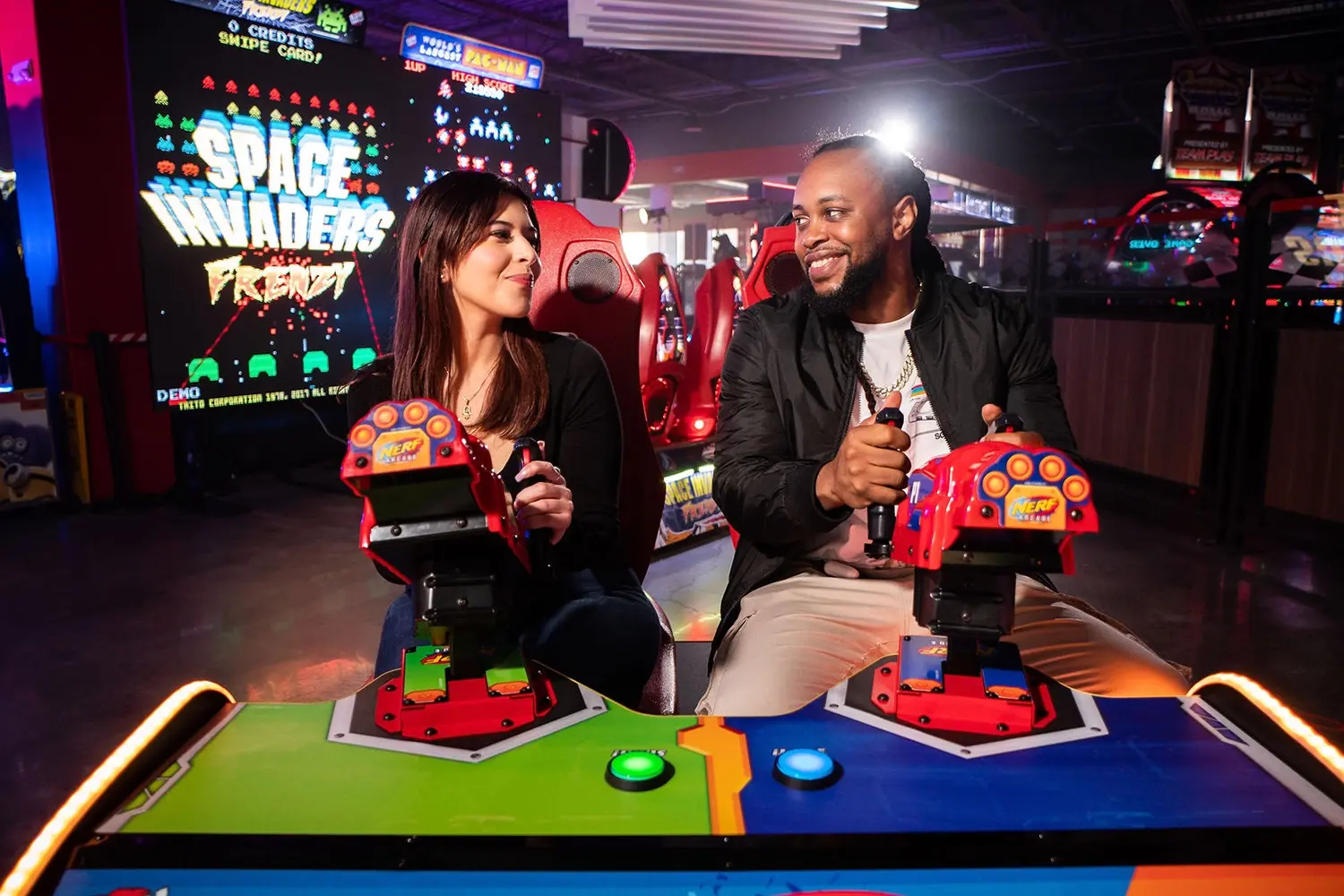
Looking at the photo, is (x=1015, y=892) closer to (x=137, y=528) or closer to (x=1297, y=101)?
(x=137, y=528)

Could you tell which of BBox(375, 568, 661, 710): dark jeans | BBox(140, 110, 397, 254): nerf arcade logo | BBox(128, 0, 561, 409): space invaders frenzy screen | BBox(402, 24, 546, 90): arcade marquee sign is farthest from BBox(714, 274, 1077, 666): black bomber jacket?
BBox(402, 24, 546, 90): arcade marquee sign

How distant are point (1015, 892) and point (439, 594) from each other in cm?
64

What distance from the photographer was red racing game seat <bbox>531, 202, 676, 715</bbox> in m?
2.26

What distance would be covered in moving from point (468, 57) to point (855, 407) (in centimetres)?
490

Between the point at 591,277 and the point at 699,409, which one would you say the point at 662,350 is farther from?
the point at 591,277

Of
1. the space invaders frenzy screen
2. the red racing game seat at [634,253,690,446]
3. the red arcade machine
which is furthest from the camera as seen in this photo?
the space invaders frenzy screen

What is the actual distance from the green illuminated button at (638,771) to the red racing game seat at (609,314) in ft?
4.30

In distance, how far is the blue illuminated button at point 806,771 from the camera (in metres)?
0.92

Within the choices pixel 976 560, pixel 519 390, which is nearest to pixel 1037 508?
pixel 976 560

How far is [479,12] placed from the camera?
382 inches

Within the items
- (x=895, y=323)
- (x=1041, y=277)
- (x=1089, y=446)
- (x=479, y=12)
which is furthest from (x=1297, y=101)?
(x=895, y=323)

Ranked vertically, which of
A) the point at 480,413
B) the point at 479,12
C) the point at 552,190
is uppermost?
the point at 479,12

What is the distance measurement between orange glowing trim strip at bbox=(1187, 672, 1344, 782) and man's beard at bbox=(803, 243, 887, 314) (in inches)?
35.0

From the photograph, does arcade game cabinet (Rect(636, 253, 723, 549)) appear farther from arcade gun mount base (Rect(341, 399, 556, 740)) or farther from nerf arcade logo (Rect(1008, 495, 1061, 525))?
nerf arcade logo (Rect(1008, 495, 1061, 525))
